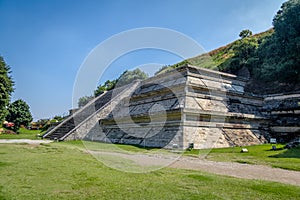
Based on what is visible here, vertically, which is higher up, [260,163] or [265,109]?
[265,109]

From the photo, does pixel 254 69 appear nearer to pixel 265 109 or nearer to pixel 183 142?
pixel 265 109

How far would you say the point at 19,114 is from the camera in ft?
99.4

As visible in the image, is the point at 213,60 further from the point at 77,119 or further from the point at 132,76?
the point at 77,119

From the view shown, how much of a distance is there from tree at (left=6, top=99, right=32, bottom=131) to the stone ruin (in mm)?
12275

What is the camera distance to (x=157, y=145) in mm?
12477

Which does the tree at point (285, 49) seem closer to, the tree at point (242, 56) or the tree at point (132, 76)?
the tree at point (242, 56)

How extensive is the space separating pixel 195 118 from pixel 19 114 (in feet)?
84.9

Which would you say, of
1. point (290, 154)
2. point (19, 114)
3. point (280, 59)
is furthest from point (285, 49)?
point (19, 114)

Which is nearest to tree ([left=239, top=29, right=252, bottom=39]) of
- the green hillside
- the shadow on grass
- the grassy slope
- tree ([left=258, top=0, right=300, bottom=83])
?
the grassy slope

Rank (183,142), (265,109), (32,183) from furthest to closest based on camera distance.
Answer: (265,109) → (183,142) → (32,183)

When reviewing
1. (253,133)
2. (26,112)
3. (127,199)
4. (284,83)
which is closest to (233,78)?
(284,83)

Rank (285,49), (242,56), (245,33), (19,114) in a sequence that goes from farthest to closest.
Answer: (245,33) < (19,114) < (242,56) < (285,49)

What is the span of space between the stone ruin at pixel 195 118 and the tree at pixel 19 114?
12.3 meters

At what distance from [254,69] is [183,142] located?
47.3 feet
